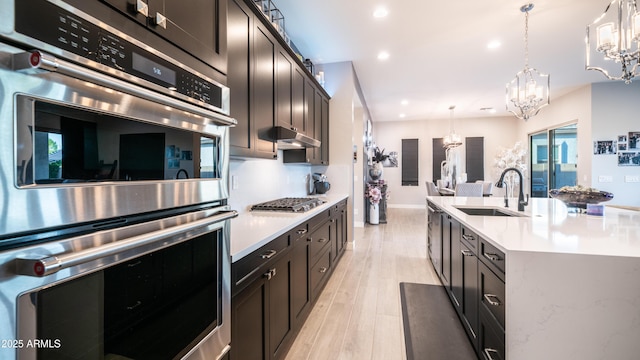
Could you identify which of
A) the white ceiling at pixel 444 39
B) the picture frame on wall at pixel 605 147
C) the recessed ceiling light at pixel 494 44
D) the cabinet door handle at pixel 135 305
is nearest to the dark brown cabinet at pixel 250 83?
the cabinet door handle at pixel 135 305

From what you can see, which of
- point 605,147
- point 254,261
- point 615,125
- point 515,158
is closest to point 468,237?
point 254,261

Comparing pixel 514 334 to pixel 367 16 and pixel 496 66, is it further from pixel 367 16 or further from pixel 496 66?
pixel 496 66

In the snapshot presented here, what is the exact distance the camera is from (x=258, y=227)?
1.74 meters

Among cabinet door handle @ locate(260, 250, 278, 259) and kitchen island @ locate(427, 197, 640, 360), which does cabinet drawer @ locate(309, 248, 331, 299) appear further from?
kitchen island @ locate(427, 197, 640, 360)

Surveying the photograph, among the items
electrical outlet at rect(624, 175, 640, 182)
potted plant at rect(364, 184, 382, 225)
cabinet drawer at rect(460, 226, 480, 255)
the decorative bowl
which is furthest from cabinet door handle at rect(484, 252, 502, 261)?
electrical outlet at rect(624, 175, 640, 182)

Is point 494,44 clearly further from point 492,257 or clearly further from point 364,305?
point 364,305

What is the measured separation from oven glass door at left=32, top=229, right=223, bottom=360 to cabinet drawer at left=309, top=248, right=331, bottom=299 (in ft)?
4.69

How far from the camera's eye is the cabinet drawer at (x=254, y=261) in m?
1.21

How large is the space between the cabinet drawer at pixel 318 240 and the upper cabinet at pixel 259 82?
81cm

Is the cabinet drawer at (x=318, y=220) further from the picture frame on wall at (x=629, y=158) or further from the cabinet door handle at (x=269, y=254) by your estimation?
the picture frame on wall at (x=629, y=158)

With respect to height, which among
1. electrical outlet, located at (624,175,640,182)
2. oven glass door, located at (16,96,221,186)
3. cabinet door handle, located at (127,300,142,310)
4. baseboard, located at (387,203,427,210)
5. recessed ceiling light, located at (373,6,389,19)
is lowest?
baseboard, located at (387,203,427,210)

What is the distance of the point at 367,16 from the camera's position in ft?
10.7

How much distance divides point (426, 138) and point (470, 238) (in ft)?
27.4

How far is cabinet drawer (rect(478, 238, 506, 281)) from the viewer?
137 cm
